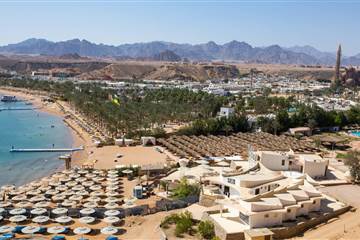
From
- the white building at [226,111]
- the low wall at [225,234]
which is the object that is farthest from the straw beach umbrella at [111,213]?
the white building at [226,111]

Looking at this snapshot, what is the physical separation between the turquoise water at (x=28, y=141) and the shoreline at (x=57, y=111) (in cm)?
100

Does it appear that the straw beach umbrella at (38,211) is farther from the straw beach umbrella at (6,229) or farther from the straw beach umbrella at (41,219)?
the straw beach umbrella at (6,229)

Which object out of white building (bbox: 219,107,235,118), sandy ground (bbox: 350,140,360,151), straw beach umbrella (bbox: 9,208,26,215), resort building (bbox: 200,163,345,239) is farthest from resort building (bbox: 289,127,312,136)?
straw beach umbrella (bbox: 9,208,26,215)

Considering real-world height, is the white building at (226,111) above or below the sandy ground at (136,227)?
above

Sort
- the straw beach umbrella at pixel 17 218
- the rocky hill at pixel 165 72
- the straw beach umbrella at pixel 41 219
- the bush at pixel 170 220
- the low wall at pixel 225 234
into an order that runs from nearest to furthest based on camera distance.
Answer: the low wall at pixel 225 234, the bush at pixel 170 220, the straw beach umbrella at pixel 41 219, the straw beach umbrella at pixel 17 218, the rocky hill at pixel 165 72

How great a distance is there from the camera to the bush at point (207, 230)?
23484 mm

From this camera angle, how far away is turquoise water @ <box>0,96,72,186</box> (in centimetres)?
4341

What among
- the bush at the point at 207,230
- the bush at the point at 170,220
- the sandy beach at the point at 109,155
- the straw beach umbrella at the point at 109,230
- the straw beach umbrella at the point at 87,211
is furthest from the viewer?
the sandy beach at the point at 109,155

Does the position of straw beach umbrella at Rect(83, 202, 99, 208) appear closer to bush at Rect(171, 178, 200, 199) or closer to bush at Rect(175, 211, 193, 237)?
bush at Rect(171, 178, 200, 199)

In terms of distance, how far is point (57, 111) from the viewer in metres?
86.8

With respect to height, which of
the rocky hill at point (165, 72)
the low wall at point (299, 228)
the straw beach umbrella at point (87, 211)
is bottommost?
the straw beach umbrella at point (87, 211)

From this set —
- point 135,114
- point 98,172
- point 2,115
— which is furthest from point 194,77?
point 98,172

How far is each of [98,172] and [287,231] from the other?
798 inches

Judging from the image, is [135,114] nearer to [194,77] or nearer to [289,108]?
[289,108]
